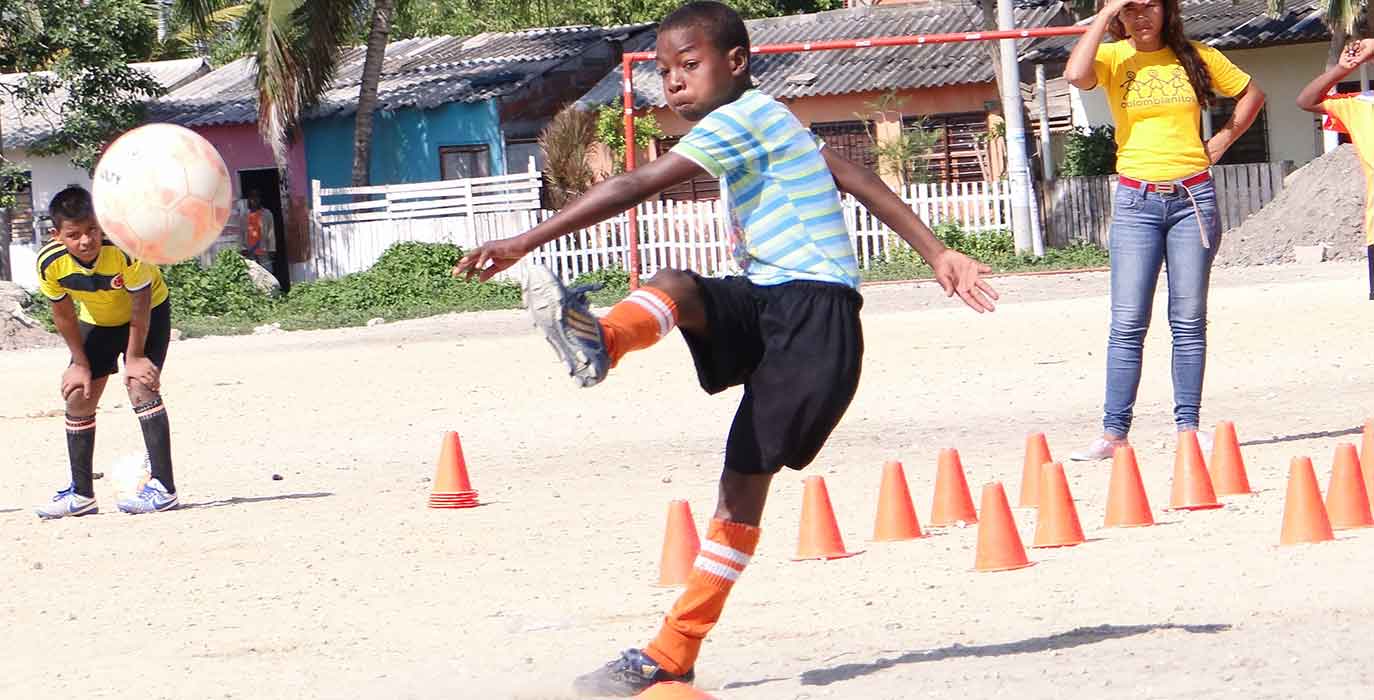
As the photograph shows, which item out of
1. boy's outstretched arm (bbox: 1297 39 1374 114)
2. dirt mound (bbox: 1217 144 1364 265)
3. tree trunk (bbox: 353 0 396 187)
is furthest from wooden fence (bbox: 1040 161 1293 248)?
boy's outstretched arm (bbox: 1297 39 1374 114)

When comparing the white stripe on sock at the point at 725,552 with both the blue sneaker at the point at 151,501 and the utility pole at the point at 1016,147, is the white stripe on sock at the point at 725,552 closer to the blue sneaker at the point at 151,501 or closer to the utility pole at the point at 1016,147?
the blue sneaker at the point at 151,501

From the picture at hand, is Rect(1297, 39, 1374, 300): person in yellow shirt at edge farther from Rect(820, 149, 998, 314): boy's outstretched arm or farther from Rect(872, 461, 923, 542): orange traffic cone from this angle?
Rect(820, 149, 998, 314): boy's outstretched arm

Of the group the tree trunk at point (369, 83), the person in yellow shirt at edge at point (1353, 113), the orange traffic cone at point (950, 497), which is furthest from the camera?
the tree trunk at point (369, 83)

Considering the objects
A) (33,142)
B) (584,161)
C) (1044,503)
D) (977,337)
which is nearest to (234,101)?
(33,142)

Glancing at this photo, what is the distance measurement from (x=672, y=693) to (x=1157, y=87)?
4.68 meters

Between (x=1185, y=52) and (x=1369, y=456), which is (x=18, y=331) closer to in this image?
(x=1185, y=52)

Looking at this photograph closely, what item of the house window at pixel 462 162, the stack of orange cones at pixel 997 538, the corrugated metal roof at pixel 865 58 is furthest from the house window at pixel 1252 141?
the stack of orange cones at pixel 997 538

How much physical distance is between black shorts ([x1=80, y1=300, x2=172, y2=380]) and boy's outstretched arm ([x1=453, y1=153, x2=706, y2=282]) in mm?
4997

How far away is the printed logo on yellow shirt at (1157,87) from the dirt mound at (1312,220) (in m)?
15.4

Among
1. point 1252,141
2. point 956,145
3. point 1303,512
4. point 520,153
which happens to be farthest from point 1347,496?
point 520,153

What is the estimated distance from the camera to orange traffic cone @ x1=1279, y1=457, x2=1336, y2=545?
6.46m

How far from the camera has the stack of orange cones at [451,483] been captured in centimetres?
877

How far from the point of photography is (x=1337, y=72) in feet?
29.8

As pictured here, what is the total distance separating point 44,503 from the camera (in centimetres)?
998
